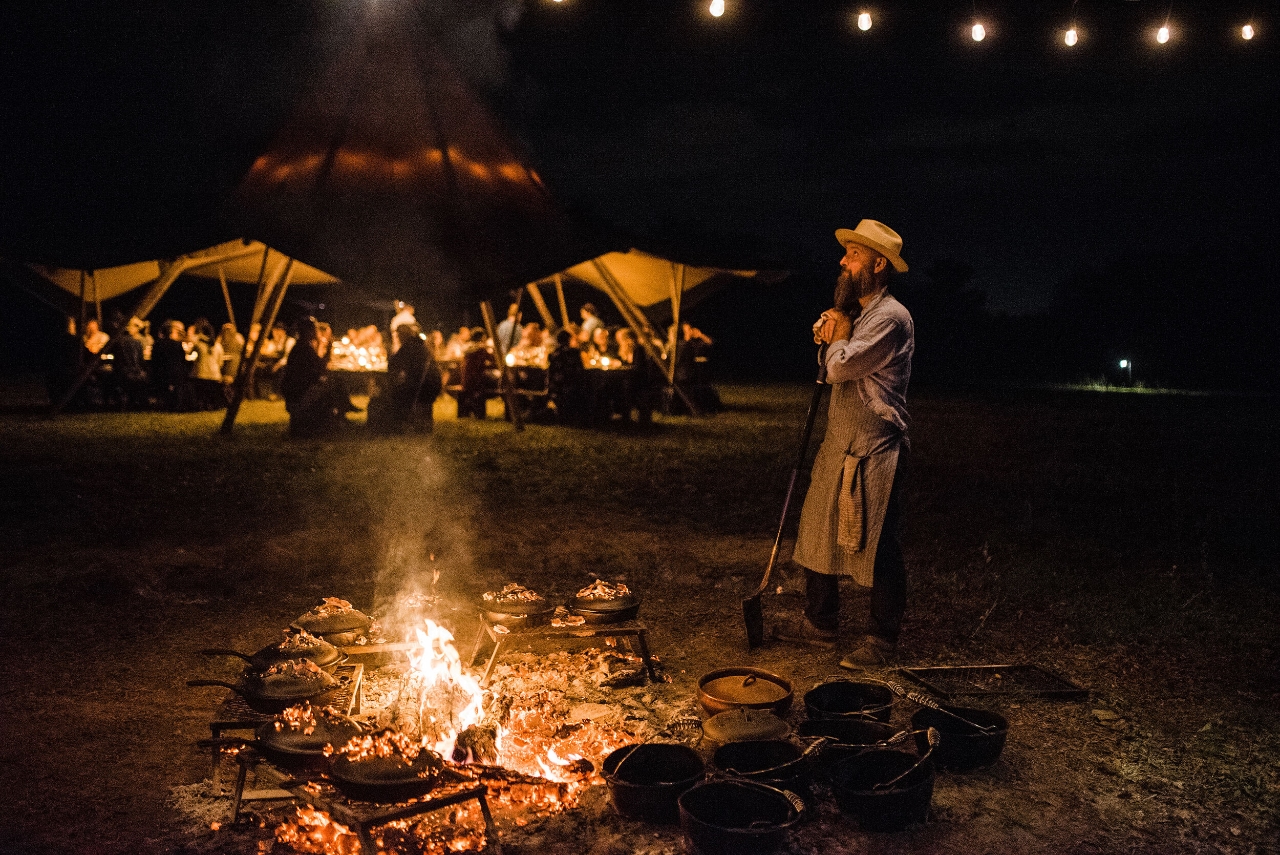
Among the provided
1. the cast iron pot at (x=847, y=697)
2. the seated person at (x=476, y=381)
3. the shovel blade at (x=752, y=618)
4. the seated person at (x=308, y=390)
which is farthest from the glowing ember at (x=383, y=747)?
the seated person at (x=476, y=381)

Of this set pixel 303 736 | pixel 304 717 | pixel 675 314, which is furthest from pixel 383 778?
pixel 675 314

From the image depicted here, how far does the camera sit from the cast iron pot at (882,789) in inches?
121

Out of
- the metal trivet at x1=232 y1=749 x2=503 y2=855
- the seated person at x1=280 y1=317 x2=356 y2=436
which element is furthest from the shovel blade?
the seated person at x1=280 y1=317 x2=356 y2=436

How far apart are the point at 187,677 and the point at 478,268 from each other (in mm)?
3189

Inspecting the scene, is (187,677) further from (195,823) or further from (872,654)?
(872,654)

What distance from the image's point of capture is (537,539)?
298 inches

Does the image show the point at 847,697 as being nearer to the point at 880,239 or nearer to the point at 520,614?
the point at 520,614

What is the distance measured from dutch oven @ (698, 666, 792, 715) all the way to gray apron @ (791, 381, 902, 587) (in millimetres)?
784

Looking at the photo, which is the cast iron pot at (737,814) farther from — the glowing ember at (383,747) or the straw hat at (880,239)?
the straw hat at (880,239)

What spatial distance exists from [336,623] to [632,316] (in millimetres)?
13046

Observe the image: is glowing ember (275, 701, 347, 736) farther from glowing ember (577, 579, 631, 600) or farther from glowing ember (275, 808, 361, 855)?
glowing ember (577, 579, 631, 600)

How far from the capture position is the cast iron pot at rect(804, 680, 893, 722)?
12.9 feet

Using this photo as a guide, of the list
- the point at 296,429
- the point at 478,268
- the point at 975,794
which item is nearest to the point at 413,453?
the point at 296,429

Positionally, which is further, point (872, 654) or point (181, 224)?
point (181, 224)
